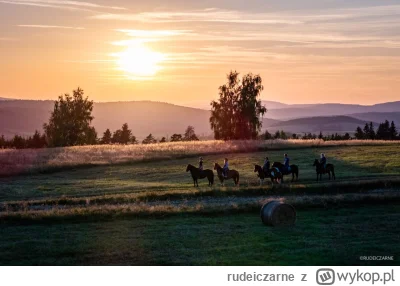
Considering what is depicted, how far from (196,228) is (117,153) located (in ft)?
135

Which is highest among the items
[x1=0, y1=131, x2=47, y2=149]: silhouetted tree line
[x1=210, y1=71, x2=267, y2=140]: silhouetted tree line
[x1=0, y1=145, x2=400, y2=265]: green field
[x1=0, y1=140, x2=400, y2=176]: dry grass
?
[x1=210, y1=71, x2=267, y2=140]: silhouetted tree line

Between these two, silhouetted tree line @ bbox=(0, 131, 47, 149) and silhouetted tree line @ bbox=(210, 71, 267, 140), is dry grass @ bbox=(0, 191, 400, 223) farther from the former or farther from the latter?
silhouetted tree line @ bbox=(0, 131, 47, 149)

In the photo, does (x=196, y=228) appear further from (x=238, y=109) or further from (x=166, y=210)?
(x=238, y=109)

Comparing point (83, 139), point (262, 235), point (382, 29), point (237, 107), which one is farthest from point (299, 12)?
point (83, 139)

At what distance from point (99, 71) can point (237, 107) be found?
56.9m

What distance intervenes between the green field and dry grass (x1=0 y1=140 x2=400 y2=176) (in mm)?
14364

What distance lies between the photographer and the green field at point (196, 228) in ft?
60.3

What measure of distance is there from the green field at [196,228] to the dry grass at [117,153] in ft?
47.1

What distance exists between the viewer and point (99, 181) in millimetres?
45656

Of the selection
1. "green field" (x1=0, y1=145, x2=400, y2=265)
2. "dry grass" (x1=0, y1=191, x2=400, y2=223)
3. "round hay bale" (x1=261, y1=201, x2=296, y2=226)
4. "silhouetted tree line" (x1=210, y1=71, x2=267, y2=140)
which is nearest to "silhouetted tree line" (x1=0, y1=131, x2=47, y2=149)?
"silhouetted tree line" (x1=210, y1=71, x2=267, y2=140)

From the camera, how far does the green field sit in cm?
1839

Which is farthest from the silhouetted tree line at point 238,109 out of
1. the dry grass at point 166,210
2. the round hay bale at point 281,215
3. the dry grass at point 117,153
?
the round hay bale at point 281,215

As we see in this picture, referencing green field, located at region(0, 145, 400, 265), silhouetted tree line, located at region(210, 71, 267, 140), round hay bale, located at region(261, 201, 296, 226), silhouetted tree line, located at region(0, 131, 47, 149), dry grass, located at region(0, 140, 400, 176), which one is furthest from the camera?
silhouetted tree line, located at region(0, 131, 47, 149)
